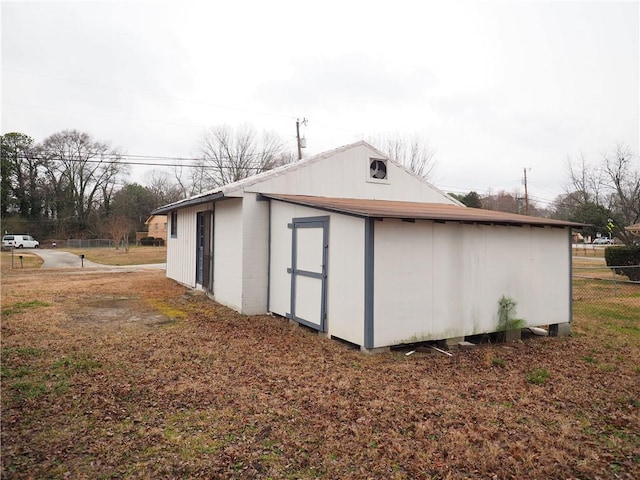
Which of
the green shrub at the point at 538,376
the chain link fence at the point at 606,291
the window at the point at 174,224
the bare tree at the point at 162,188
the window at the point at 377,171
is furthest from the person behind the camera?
the bare tree at the point at 162,188

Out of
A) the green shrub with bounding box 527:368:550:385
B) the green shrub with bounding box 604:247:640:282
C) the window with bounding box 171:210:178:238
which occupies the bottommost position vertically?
the green shrub with bounding box 527:368:550:385

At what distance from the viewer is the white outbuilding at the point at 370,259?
5.89 m

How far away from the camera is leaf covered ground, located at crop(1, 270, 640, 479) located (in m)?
3.05

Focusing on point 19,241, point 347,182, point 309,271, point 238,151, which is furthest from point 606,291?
point 19,241

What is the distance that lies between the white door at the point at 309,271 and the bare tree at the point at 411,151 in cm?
2403

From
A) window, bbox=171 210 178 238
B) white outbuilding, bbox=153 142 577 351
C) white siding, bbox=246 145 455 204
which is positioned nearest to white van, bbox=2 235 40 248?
window, bbox=171 210 178 238

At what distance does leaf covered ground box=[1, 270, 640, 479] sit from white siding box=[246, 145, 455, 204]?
3.31 m

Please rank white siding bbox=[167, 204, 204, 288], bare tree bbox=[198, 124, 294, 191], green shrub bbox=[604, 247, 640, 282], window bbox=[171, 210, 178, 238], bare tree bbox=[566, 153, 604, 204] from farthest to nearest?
bare tree bbox=[198, 124, 294, 191], bare tree bbox=[566, 153, 604, 204], green shrub bbox=[604, 247, 640, 282], window bbox=[171, 210, 178, 238], white siding bbox=[167, 204, 204, 288]

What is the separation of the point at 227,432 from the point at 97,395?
1.66 meters

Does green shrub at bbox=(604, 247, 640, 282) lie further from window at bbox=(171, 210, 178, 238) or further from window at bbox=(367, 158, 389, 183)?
window at bbox=(171, 210, 178, 238)

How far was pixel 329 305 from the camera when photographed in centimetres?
654

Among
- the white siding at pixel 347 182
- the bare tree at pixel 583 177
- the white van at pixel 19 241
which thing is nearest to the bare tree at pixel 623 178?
the bare tree at pixel 583 177

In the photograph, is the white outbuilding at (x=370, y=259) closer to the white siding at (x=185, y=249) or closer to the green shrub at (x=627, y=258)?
the white siding at (x=185, y=249)

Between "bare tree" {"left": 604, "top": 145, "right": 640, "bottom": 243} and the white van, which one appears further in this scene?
the white van
